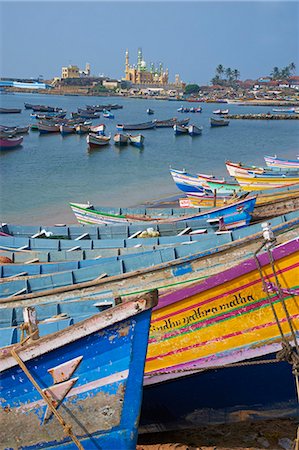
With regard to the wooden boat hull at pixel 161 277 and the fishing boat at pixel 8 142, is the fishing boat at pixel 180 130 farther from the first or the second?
the wooden boat hull at pixel 161 277

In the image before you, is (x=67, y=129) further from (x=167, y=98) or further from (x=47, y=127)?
(x=167, y=98)

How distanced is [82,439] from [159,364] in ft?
7.10

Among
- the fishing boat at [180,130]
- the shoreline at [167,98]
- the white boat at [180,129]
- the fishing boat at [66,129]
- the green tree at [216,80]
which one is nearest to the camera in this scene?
the fishing boat at [66,129]

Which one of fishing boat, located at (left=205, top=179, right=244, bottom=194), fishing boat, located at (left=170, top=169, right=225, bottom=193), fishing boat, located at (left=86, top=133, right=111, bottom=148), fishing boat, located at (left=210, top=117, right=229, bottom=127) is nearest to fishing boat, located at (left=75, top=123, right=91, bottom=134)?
fishing boat, located at (left=86, top=133, right=111, bottom=148)

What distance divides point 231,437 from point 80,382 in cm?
314

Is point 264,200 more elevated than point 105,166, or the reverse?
point 264,200

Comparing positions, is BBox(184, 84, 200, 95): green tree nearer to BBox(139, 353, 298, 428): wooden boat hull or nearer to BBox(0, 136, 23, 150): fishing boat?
BBox(0, 136, 23, 150): fishing boat

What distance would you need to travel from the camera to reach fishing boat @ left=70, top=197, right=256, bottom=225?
551 inches

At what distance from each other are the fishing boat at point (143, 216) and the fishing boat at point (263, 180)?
758cm

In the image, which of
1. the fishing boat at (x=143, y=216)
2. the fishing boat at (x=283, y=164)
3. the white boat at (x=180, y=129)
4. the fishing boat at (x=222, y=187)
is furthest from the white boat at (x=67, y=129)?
the fishing boat at (x=143, y=216)

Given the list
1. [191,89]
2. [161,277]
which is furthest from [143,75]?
[161,277]

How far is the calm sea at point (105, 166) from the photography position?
81.1ft

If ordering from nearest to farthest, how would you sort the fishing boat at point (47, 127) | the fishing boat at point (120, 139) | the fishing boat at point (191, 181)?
the fishing boat at point (191, 181) → the fishing boat at point (120, 139) → the fishing boat at point (47, 127)

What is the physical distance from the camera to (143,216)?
15.0 m
